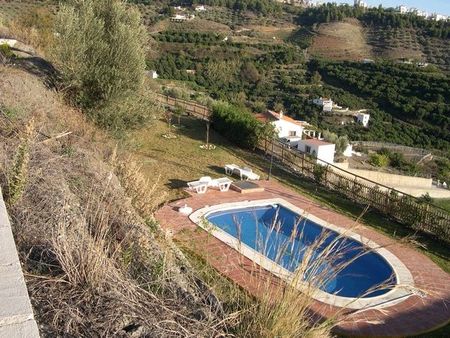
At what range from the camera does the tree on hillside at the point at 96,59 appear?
1062 cm

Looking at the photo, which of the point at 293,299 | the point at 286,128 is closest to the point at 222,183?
the point at 293,299

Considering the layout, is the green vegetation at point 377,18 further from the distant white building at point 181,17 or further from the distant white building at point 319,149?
the distant white building at point 319,149

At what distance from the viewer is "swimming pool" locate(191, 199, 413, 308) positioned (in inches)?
112

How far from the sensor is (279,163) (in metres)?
15.3

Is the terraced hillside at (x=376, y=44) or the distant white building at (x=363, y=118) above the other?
the terraced hillside at (x=376, y=44)

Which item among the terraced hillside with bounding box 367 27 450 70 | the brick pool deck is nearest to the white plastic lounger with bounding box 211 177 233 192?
the brick pool deck

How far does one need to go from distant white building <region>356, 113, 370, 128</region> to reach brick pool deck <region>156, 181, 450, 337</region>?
119ft

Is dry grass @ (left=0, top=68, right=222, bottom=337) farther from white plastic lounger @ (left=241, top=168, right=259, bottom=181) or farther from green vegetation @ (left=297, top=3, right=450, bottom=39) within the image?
green vegetation @ (left=297, top=3, right=450, bottom=39)

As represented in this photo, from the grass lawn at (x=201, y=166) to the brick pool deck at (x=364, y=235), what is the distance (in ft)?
1.44

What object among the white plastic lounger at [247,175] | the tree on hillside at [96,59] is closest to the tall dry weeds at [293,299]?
the tree on hillside at [96,59]

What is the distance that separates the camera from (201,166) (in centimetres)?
1360

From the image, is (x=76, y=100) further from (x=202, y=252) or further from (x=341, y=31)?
(x=341, y=31)

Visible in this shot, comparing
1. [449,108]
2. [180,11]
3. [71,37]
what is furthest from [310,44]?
[71,37]

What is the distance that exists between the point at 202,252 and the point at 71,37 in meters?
6.25
